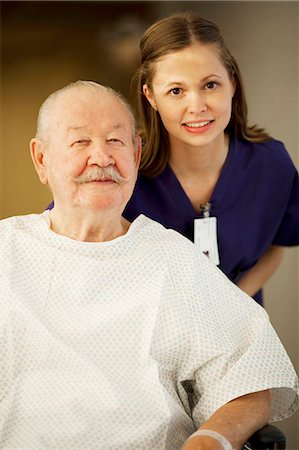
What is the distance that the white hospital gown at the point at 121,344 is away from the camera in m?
1.74

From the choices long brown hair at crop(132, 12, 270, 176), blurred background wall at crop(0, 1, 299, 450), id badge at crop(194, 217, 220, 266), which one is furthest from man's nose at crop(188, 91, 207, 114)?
blurred background wall at crop(0, 1, 299, 450)

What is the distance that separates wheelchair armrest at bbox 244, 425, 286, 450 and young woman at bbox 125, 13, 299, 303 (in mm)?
818

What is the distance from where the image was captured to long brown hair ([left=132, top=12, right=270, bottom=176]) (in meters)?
2.18

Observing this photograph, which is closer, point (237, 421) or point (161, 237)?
point (237, 421)

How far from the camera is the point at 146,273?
1.91m

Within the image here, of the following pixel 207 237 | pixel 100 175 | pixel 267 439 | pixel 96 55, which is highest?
pixel 96 55

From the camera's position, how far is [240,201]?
2.46 metres

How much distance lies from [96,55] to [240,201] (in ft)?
3.01

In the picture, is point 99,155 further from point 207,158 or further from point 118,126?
point 207,158

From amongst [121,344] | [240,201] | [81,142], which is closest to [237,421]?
[121,344]

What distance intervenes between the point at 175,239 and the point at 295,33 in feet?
4.61

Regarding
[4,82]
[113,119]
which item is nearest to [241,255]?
[113,119]

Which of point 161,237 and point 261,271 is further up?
point 161,237

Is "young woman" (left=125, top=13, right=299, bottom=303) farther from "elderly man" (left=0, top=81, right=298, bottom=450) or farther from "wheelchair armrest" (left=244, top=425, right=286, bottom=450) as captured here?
"wheelchair armrest" (left=244, top=425, right=286, bottom=450)
